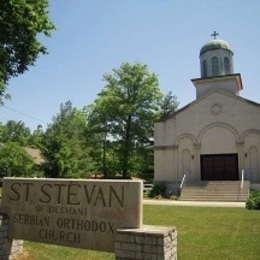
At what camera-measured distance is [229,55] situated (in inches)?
1400

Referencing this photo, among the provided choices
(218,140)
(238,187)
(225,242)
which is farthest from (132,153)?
(225,242)

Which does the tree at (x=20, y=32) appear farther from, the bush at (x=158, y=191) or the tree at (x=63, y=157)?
the bush at (x=158, y=191)

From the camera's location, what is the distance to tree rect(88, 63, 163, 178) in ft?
120

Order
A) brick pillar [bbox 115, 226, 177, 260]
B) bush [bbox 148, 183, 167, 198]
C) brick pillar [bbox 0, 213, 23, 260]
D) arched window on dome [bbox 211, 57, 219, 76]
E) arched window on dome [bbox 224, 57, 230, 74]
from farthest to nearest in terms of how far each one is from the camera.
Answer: arched window on dome [bbox 224, 57, 230, 74], arched window on dome [bbox 211, 57, 219, 76], bush [bbox 148, 183, 167, 198], brick pillar [bbox 0, 213, 23, 260], brick pillar [bbox 115, 226, 177, 260]

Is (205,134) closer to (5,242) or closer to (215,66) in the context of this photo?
(215,66)

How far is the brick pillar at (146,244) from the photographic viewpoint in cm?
618

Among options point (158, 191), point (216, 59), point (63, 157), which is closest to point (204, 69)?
point (216, 59)

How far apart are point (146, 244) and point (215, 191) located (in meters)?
22.4

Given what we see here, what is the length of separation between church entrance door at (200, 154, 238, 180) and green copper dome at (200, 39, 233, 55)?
11.8 m

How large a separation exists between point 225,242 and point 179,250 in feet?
5.41

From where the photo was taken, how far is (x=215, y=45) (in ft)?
115

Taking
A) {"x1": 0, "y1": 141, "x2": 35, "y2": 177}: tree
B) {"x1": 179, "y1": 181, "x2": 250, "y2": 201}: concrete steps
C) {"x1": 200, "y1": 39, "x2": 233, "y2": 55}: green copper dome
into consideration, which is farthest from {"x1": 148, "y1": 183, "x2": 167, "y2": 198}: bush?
{"x1": 200, "y1": 39, "x2": 233, "y2": 55}: green copper dome

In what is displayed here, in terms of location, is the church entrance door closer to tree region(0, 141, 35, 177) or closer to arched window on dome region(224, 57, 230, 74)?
arched window on dome region(224, 57, 230, 74)

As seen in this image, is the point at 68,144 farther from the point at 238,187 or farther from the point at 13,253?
the point at 13,253
